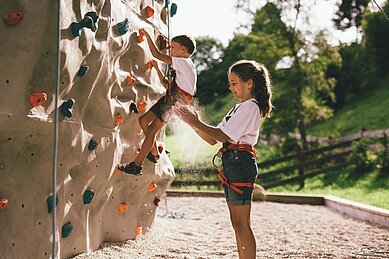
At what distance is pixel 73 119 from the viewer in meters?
3.60

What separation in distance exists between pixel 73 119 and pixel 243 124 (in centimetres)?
122

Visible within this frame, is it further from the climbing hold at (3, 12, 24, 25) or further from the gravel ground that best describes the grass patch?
the climbing hold at (3, 12, 24, 25)

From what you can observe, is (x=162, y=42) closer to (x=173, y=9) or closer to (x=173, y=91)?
(x=173, y=9)

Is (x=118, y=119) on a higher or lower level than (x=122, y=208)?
higher

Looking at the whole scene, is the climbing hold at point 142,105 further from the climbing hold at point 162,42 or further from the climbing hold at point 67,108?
the climbing hold at point 67,108

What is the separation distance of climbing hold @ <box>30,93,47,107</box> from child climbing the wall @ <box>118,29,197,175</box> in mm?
1262

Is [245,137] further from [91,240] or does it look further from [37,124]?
[91,240]

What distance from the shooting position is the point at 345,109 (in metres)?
22.0

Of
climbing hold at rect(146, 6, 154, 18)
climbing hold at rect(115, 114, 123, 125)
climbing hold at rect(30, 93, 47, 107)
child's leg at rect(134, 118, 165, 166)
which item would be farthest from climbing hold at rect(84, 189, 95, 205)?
climbing hold at rect(146, 6, 154, 18)

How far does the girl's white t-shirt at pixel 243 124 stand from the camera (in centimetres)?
307

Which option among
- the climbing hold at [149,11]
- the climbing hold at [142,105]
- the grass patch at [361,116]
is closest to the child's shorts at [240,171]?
the climbing hold at [142,105]

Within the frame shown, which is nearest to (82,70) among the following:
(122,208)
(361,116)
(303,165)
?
(122,208)

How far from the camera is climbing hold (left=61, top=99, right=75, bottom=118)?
11.2 ft

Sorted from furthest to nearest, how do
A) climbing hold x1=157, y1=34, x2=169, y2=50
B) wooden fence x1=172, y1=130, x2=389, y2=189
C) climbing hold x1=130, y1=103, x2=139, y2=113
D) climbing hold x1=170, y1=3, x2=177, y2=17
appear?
wooden fence x1=172, y1=130, x2=389, y2=189
climbing hold x1=170, y1=3, x2=177, y2=17
climbing hold x1=157, y1=34, x2=169, y2=50
climbing hold x1=130, y1=103, x2=139, y2=113
